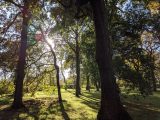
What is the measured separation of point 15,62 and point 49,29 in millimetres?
8213

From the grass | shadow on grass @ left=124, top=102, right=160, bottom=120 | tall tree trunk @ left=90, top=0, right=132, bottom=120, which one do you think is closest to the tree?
tall tree trunk @ left=90, top=0, right=132, bottom=120

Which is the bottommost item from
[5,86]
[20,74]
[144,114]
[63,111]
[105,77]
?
[144,114]

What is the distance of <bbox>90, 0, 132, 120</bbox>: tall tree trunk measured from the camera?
12.5m

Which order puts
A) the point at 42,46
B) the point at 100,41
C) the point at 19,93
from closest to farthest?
the point at 100,41 → the point at 19,93 → the point at 42,46

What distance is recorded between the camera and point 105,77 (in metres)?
12.9

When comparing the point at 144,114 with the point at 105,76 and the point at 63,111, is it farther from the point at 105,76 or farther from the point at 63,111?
the point at 105,76

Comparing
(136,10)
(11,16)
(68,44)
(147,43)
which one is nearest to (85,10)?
(11,16)

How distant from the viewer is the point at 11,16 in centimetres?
2359

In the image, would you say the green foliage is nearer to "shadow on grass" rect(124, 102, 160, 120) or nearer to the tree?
"shadow on grass" rect(124, 102, 160, 120)

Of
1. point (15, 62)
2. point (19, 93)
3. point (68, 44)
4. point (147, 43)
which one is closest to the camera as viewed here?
point (19, 93)

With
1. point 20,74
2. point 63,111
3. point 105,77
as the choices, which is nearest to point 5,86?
point 20,74

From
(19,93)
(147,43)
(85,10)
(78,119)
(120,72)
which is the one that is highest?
(147,43)

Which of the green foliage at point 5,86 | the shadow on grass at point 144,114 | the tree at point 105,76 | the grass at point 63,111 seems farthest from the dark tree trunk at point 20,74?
the tree at point 105,76

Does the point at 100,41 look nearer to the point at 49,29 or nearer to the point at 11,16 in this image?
the point at 11,16
